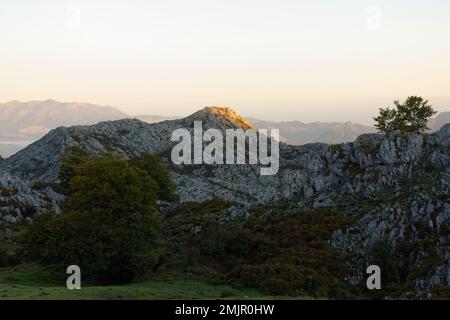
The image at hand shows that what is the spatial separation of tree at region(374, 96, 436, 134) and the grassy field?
2342 inches

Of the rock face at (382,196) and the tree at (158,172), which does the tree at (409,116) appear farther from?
the tree at (158,172)

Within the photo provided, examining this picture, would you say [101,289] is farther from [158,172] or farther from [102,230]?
[158,172]

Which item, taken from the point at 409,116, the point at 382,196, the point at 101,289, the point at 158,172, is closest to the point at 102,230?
the point at 101,289

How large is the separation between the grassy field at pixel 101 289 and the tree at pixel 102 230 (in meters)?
2.69

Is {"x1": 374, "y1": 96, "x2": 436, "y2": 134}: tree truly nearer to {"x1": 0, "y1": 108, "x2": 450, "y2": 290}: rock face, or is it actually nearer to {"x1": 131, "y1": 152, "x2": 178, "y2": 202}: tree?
{"x1": 0, "y1": 108, "x2": 450, "y2": 290}: rock face

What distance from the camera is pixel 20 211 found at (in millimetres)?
80375

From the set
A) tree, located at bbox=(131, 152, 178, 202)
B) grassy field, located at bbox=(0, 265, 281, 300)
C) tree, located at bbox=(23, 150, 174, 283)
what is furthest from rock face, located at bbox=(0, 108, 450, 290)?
tree, located at bbox=(23, 150, 174, 283)

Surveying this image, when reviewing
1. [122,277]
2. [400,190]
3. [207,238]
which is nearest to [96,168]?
[122,277]

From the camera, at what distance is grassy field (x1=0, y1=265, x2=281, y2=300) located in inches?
1304

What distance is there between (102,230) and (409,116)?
224ft
